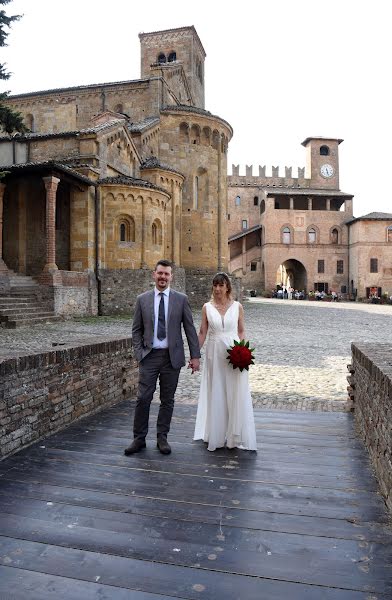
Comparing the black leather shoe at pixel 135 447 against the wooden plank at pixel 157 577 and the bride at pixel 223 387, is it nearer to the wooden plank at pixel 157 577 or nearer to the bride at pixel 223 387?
the bride at pixel 223 387

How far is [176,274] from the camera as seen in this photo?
26641 millimetres

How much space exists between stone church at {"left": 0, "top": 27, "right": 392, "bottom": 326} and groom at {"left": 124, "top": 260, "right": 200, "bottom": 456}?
13056mm

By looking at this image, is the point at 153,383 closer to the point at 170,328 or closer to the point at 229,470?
the point at 170,328

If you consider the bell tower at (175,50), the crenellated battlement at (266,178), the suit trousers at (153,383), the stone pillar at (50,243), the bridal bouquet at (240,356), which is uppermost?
the bell tower at (175,50)

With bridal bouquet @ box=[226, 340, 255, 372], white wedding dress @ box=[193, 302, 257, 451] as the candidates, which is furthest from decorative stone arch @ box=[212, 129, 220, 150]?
bridal bouquet @ box=[226, 340, 255, 372]

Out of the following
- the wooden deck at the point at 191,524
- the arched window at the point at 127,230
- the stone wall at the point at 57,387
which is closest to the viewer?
the wooden deck at the point at 191,524

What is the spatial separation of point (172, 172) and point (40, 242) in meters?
9.49

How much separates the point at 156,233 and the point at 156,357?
69.0ft

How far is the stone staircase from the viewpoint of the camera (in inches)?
653

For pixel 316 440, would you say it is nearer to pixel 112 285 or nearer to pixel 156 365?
pixel 156 365

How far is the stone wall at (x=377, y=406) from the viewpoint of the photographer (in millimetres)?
3415

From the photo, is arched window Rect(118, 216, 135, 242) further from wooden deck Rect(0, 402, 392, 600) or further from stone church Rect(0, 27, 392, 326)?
wooden deck Rect(0, 402, 392, 600)

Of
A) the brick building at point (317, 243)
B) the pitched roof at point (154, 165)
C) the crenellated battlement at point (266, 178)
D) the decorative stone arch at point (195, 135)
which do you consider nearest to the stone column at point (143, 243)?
the pitched roof at point (154, 165)

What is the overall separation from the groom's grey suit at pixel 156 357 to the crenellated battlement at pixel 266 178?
6041cm
